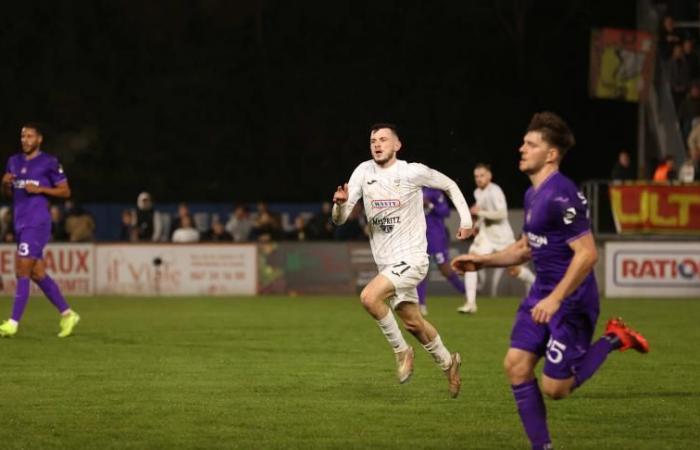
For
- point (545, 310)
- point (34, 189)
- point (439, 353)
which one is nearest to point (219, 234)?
point (34, 189)

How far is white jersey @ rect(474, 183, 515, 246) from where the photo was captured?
19766 mm

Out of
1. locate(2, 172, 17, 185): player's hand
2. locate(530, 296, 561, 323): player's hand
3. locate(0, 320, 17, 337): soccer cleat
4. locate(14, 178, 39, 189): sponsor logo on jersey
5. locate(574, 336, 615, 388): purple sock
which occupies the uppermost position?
locate(2, 172, 17, 185): player's hand

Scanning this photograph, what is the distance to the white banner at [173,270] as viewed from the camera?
1024 inches

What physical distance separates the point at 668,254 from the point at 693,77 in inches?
246

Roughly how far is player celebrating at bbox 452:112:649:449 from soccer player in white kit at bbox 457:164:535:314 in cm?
1198

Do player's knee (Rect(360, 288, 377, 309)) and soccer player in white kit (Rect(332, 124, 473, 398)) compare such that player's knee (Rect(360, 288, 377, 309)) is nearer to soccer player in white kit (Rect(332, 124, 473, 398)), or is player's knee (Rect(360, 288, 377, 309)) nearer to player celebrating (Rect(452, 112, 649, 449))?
soccer player in white kit (Rect(332, 124, 473, 398))

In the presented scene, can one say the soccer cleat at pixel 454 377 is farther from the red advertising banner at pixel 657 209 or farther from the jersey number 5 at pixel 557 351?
the red advertising banner at pixel 657 209

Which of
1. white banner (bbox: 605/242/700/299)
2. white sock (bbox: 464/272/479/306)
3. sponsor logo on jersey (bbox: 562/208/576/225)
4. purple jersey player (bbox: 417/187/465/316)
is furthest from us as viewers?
white banner (bbox: 605/242/700/299)

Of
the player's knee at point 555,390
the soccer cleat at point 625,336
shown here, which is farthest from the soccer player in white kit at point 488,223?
the player's knee at point 555,390

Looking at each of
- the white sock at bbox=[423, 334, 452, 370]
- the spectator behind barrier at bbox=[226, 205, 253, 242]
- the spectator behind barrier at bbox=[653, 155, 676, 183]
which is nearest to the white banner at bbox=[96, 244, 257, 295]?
the spectator behind barrier at bbox=[226, 205, 253, 242]

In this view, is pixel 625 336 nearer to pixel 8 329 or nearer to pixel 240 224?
pixel 8 329

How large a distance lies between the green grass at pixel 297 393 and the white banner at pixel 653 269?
6367 millimetres

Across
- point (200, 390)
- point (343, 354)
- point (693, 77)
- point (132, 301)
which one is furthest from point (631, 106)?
point (200, 390)

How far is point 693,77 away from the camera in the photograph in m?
29.0
